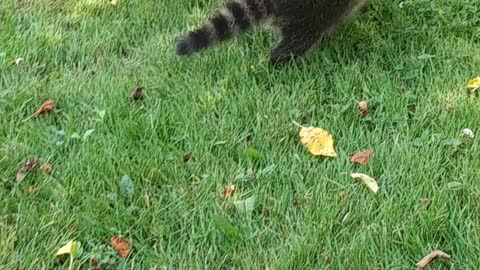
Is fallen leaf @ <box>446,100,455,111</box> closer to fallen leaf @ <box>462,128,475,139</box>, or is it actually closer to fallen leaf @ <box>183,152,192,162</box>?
fallen leaf @ <box>462,128,475,139</box>

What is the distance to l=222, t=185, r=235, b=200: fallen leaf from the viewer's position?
264 centimetres

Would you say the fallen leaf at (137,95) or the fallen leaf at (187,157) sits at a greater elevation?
the fallen leaf at (137,95)

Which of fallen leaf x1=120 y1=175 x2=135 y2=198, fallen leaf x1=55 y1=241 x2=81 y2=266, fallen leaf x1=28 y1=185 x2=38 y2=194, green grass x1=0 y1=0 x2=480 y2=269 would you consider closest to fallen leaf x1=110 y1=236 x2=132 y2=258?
green grass x1=0 y1=0 x2=480 y2=269

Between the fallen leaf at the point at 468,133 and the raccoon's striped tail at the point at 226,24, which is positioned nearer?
the fallen leaf at the point at 468,133

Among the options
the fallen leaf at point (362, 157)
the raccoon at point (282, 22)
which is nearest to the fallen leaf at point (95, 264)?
the fallen leaf at point (362, 157)

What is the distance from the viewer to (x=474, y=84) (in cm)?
326

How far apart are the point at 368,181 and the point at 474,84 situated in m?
0.96

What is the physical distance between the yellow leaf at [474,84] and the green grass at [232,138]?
0.05 m

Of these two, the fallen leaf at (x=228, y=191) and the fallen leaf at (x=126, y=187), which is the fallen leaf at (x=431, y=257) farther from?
the fallen leaf at (x=126, y=187)

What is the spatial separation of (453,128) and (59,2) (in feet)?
8.11

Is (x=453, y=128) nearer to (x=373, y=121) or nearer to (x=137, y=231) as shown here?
(x=373, y=121)

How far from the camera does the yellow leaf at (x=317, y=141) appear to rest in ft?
9.36

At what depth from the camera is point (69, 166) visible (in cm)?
275

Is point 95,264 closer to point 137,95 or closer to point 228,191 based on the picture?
point 228,191
